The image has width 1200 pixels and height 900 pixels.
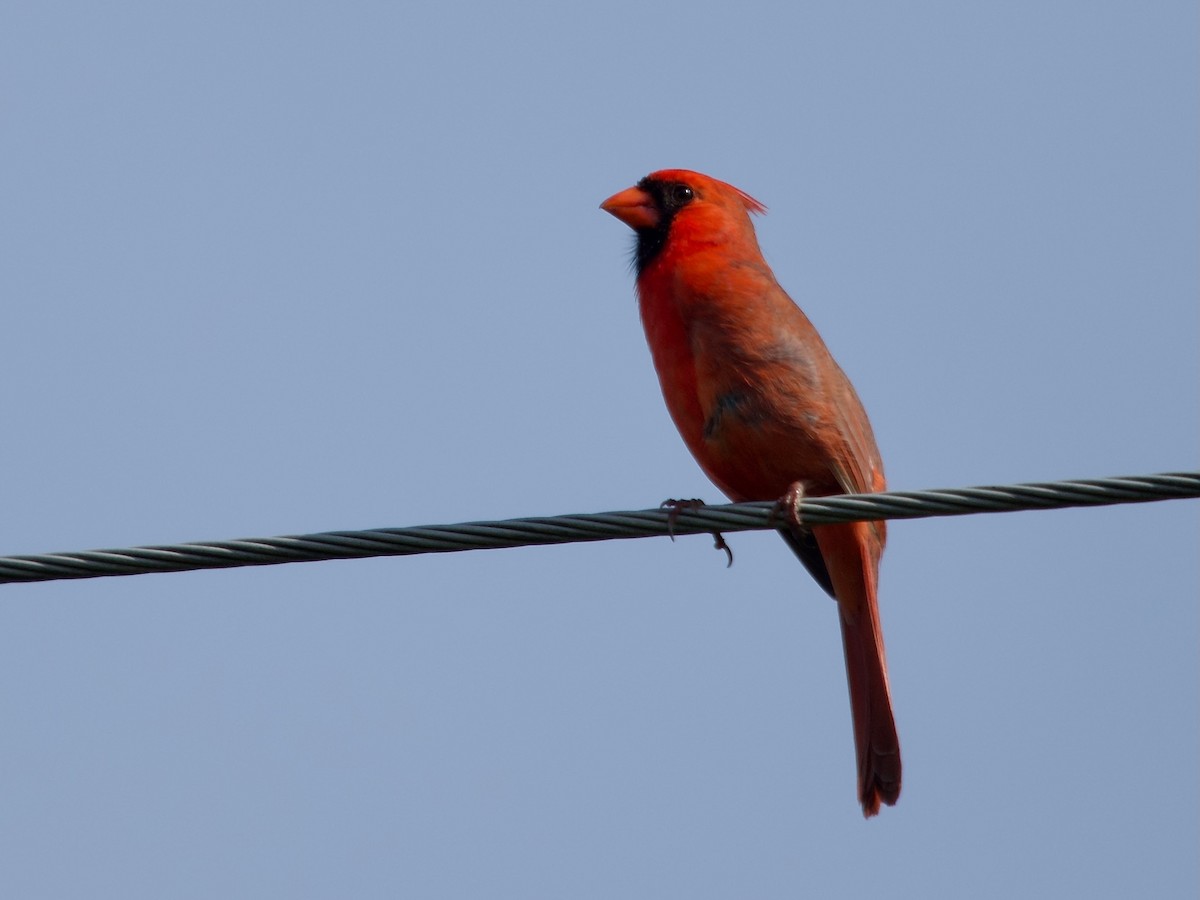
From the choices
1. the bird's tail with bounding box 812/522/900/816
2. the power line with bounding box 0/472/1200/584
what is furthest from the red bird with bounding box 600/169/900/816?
the power line with bounding box 0/472/1200/584

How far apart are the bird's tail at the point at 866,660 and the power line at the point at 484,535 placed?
1.56 m

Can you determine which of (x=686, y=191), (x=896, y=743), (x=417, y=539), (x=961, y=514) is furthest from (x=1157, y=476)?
(x=686, y=191)

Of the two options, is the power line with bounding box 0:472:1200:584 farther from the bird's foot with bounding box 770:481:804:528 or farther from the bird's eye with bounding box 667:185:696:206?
the bird's eye with bounding box 667:185:696:206

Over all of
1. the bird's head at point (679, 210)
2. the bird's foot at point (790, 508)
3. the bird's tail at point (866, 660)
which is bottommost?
the bird's tail at point (866, 660)

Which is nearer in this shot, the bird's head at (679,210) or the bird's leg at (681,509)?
the bird's leg at (681,509)

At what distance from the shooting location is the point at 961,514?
10.8ft

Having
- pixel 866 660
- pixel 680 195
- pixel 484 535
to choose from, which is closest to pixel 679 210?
pixel 680 195

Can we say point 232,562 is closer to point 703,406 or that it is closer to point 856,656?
point 703,406

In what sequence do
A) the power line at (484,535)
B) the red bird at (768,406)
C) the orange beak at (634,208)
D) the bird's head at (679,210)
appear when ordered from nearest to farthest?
the power line at (484,535)
the red bird at (768,406)
the bird's head at (679,210)
the orange beak at (634,208)

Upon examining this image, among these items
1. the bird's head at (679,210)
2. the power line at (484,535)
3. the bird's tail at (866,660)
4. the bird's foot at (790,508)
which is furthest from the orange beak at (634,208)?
the power line at (484,535)

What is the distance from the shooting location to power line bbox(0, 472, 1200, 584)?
3.13 metres

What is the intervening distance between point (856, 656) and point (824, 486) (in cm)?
70

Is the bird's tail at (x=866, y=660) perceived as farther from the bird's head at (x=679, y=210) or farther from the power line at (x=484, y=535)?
the power line at (x=484, y=535)

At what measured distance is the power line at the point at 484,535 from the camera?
3135 mm
